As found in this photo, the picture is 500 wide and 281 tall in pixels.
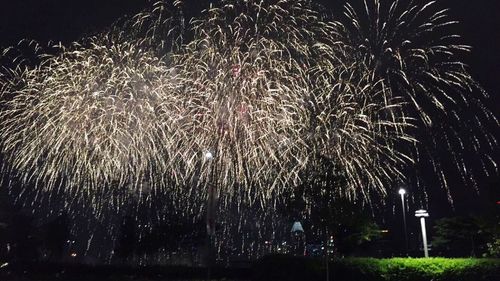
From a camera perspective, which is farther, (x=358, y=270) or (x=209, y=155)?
(x=358, y=270)

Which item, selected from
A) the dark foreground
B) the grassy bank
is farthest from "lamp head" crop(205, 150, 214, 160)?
the grassy bank

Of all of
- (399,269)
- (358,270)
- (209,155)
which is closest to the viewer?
(209,155)

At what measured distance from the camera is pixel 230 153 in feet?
77.0

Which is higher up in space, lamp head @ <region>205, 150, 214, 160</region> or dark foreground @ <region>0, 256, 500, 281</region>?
lamp head @ <region>205, 150, 214, 160</region>

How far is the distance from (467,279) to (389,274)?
3.31 m

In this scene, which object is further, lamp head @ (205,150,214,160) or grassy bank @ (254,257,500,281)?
grassy bank @ (254,257,500,281)

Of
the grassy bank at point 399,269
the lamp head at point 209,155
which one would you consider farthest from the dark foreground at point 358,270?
the lamp head at point 209,155

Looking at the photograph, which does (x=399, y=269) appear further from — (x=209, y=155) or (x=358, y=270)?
(x=209, y=155)

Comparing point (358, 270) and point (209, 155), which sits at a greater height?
point (209, 155)

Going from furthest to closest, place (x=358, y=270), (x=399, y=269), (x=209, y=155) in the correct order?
1. (x=358, y=270)
2. (x=399, y=269)
3. (x=209, y=155)

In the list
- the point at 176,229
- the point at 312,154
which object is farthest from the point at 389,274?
the point at 176,229

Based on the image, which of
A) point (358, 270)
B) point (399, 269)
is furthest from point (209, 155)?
point (399, 269)

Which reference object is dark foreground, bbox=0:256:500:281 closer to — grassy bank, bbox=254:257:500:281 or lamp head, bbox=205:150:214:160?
grassy bank, bbox=254:257:500:281

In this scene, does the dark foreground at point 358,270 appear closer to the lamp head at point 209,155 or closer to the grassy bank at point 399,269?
the grassy bank at point 399,269
